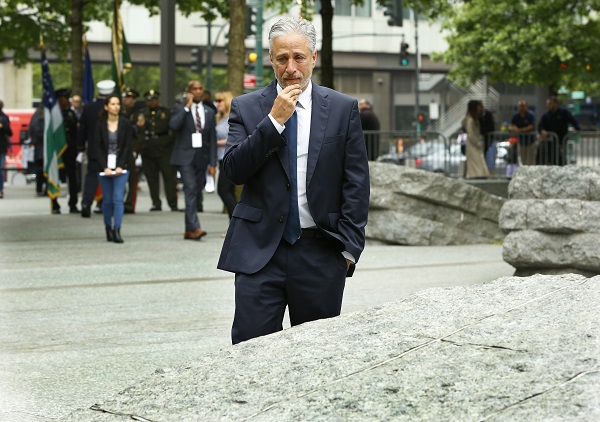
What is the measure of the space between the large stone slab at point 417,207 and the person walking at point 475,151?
22.0ft

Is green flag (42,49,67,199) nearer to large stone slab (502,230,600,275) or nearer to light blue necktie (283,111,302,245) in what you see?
large stone slab (502,230,600,275)

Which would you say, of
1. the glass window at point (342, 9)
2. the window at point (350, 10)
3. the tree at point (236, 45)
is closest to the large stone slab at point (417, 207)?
the tree at point (236, 45)

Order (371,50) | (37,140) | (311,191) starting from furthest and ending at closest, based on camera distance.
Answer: (371,50) → (37,140) → (311,191)

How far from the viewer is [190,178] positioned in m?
15.6

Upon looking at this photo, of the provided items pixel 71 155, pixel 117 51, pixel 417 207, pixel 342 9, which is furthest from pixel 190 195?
pixel 342 9

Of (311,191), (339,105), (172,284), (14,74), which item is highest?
(14,74)

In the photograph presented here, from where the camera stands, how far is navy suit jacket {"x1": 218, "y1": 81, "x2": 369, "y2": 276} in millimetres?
4754

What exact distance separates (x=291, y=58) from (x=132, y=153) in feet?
52.7

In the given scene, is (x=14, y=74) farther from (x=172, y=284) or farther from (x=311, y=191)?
(x=311, y=191)

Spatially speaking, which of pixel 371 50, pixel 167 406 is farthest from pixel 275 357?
pixel 371 50

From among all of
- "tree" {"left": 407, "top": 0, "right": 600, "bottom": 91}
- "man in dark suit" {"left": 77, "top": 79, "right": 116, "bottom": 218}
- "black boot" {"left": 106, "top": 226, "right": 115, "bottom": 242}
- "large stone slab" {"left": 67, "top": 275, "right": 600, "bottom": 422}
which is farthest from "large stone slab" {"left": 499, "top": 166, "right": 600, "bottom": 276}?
"tree" {"left": 407, "top": 0, "right": 600, "bottom": 91}

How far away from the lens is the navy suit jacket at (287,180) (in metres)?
4.75

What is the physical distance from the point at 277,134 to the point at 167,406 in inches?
55.5

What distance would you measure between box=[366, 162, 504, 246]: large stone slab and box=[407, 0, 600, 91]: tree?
30.8m
